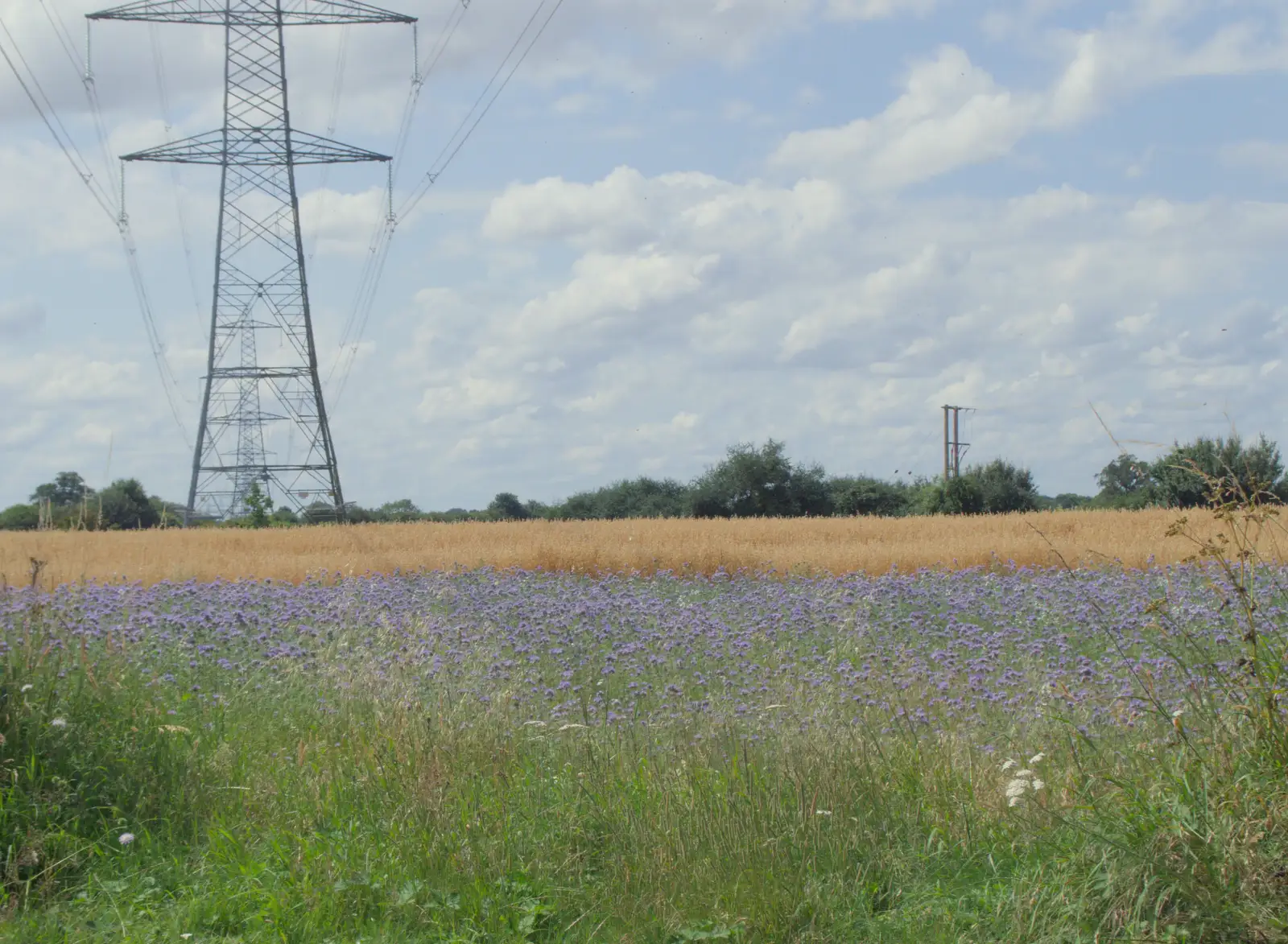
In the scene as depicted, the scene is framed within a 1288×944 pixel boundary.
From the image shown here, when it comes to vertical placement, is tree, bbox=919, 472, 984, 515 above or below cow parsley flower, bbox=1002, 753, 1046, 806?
above

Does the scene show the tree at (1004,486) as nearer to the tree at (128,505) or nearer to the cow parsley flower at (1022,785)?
the tree at (128,505)

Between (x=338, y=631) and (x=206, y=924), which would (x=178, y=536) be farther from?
(x=206, y=924)

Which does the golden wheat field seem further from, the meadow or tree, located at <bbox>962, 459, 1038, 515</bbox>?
tree, located at <bbox>962, 459, 1038, 515</bbox>

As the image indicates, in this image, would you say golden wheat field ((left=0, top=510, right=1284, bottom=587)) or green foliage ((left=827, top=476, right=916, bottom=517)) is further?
green foliage ((left=827, top=476, right=916, bottom=517))

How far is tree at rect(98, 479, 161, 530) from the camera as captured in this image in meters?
40.3

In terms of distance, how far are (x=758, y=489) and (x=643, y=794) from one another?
4911cm

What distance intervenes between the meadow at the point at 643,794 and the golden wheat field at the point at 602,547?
4.31 m

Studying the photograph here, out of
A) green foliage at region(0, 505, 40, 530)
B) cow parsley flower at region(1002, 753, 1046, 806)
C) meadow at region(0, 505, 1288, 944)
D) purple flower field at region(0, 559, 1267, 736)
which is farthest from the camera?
green foliage at region(0, 505, 40, 530)

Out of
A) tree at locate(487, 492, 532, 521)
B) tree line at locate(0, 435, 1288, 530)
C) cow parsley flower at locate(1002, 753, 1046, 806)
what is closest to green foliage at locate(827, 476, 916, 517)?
tree line at locate(0, 435, 1288, 530)

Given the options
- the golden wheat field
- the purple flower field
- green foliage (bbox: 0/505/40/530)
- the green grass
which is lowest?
the green grass

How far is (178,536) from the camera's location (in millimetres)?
22734

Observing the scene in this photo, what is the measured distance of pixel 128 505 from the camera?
138ft

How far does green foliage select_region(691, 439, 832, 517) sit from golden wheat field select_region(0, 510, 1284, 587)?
2555 cm

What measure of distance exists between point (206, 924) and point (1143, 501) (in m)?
43.8
